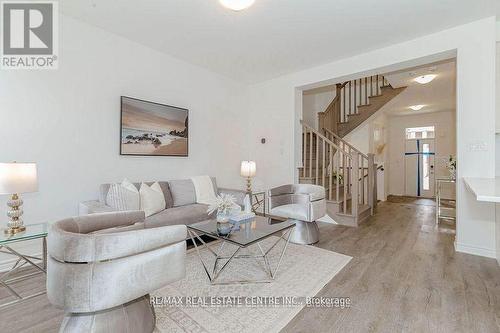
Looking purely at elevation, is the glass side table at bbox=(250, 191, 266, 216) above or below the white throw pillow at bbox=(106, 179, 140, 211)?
below

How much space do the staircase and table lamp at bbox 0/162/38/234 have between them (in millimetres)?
3906

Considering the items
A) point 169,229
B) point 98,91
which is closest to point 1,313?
point 169,229

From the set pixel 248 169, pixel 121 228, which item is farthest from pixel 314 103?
pixel 121 228

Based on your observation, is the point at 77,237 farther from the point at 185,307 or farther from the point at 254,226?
the point at 254,226

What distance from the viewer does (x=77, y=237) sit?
1.28 metres

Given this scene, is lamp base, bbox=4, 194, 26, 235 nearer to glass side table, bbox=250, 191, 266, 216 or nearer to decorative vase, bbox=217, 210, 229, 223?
decorative vase, bbox=217, 210, 229, 223

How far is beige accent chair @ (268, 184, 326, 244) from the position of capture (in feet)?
10.6

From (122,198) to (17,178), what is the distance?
2.95 feet

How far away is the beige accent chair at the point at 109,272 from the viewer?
127 centimetres

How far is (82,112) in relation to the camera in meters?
2.97

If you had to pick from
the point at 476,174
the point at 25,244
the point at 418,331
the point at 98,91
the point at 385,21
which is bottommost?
the point at 418,331

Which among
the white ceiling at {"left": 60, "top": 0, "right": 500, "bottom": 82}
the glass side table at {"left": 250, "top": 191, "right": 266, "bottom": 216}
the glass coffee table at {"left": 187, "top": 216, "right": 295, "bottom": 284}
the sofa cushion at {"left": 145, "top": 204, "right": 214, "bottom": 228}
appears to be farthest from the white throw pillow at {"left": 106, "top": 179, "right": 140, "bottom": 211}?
the glass side table at {"left": 250, "top": 191, "right": 266, "bottom": 216}

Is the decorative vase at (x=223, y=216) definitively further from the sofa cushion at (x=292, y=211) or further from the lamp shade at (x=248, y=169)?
the lamp shade at (x=248, y=169)

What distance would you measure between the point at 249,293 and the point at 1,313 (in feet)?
6.05
